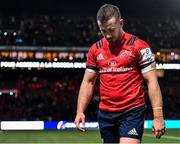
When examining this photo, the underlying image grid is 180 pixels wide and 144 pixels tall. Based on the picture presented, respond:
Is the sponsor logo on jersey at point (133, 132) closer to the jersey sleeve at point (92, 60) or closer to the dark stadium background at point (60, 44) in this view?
the jersey sleeve at point (92, 60)

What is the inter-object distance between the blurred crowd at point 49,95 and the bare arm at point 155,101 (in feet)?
113

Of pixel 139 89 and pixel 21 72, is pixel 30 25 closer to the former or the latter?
pixel 21 72

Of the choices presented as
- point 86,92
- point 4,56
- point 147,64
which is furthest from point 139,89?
point 4,56

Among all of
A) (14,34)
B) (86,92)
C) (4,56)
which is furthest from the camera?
(14,34)

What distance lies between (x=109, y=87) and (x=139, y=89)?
0.32 meters

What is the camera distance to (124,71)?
5.47 meters

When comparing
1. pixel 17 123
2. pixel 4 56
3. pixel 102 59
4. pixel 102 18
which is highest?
pixel 102 18

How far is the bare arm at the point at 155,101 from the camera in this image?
516cm

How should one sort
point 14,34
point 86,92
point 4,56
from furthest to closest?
point 14,34
point 4,56
point 86,92

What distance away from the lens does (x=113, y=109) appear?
550 cm

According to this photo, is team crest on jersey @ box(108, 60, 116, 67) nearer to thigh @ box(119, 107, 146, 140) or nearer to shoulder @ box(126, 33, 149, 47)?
shoulder @ box(126, 33, 149, 47)

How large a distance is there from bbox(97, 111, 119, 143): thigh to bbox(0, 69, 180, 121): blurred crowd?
34150 millimetres

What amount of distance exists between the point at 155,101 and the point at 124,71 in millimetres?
460

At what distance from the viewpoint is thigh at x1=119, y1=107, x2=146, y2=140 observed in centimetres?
537
